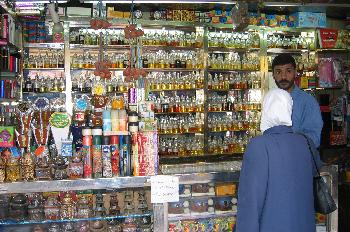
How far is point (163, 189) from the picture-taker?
2926 millimetres

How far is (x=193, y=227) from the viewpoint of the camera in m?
3.21

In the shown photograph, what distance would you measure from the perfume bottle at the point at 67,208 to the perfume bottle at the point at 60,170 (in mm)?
252

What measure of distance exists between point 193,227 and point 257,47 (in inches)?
190

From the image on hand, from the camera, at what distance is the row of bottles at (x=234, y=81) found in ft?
23.4

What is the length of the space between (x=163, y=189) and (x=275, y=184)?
2.68 feet

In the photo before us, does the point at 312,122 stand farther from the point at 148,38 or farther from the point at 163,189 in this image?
the point at 148,38

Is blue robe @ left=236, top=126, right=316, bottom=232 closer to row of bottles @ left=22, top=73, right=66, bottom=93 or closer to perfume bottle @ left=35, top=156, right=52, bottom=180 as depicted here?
perfume bottle @ left=35, top=156, right=52, bottom=180

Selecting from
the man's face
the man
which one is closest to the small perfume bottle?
the man

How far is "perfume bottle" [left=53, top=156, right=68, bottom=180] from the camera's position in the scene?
2.87 meters

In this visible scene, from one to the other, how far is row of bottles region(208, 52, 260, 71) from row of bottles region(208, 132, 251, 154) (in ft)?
3.80

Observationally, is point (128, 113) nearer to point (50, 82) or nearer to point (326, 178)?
point (326, 178)

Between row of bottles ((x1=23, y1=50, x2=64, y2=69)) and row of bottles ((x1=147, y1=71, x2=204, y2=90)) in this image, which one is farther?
row of bottles ((x1=147, y1=71, x2=204, y2=90))

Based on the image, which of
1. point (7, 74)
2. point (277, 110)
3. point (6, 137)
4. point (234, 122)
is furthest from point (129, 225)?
point (234, 122)

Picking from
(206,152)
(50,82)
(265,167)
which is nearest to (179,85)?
(206,152)
